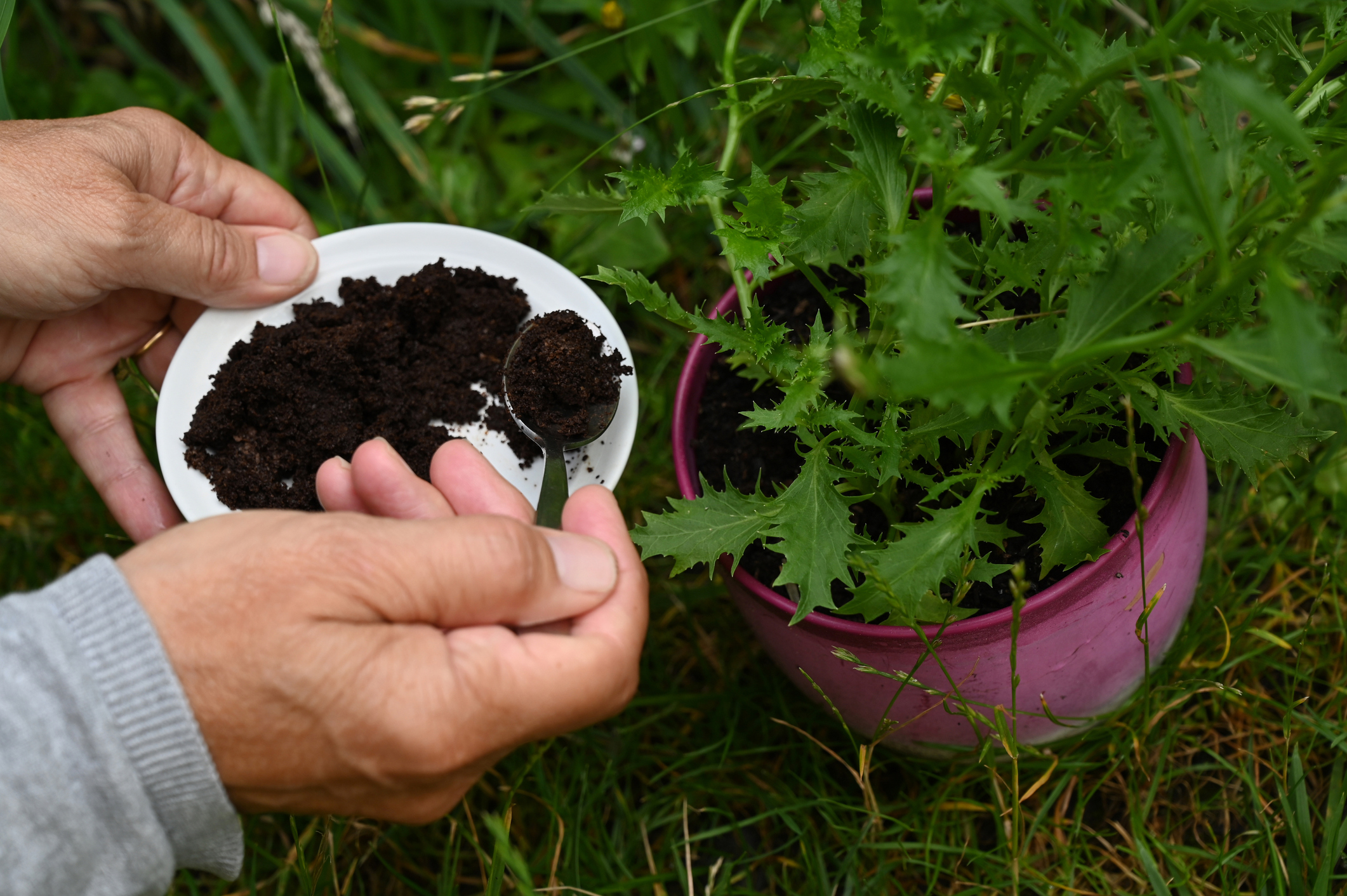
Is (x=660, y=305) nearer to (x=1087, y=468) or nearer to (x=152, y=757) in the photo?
(x=1087, y=468)

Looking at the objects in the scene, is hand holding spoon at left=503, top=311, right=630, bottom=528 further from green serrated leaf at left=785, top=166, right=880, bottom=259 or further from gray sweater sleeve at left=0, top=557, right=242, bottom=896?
gray sweater sleeve at left=0, top=557, right=242, bottom=896

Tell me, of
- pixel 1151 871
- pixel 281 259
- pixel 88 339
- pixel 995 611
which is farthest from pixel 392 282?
pixel 1151 871

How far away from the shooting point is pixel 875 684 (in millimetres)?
1285

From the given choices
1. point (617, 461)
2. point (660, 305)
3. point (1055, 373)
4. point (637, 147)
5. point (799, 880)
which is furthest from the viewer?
point (637, 147)

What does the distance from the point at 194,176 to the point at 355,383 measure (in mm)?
475

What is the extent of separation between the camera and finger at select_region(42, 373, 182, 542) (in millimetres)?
1720

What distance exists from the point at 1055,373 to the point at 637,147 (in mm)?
1403

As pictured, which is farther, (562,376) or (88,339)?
(88,339)

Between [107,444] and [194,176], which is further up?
[194,176]

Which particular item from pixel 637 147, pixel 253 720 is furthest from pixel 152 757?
pixel 637 147

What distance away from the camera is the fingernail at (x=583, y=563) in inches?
44.5

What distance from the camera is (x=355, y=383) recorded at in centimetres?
157

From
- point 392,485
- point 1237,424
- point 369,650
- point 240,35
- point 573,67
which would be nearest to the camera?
point 369,650

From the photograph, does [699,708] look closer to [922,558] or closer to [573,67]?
[922,558]
